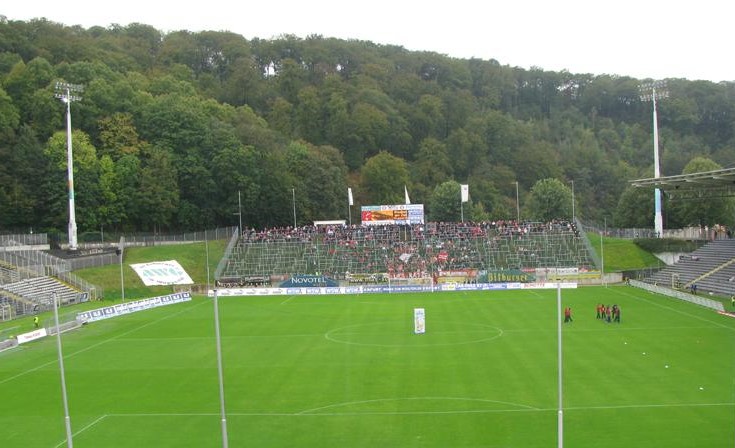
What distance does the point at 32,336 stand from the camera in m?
41.4

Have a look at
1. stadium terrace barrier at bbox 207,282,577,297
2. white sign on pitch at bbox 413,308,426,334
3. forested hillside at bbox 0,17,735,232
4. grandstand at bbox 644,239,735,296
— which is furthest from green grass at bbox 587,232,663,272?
white sign on pitch at bbox 413,308,426,334

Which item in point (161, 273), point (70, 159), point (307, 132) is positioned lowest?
point (161, 273)

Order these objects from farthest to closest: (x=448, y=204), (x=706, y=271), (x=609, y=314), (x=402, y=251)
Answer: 1. (x=448, y=204)
2. (x=402, y=251)
3. (x=706, y=271)
4. (x=609, y=314)

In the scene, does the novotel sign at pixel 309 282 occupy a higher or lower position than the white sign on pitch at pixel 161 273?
lower

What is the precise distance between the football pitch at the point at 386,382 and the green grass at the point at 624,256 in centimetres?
2716

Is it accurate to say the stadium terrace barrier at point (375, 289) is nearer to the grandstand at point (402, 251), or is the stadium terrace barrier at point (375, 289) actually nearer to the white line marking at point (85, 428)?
the grandstand at point (402, 251)

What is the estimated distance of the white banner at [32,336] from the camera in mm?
40344

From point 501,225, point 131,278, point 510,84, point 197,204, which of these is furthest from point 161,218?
point 510,84

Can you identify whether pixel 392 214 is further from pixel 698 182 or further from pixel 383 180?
pixel 698 182

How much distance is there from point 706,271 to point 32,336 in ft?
170

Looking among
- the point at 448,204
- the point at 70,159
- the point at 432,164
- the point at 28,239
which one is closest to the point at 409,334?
the point at 70,159

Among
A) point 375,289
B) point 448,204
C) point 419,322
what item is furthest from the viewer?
point 448,204

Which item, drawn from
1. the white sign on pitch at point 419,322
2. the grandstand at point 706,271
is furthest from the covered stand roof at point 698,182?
the white sign on pitch at point 419,322

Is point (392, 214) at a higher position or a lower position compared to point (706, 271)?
higher
